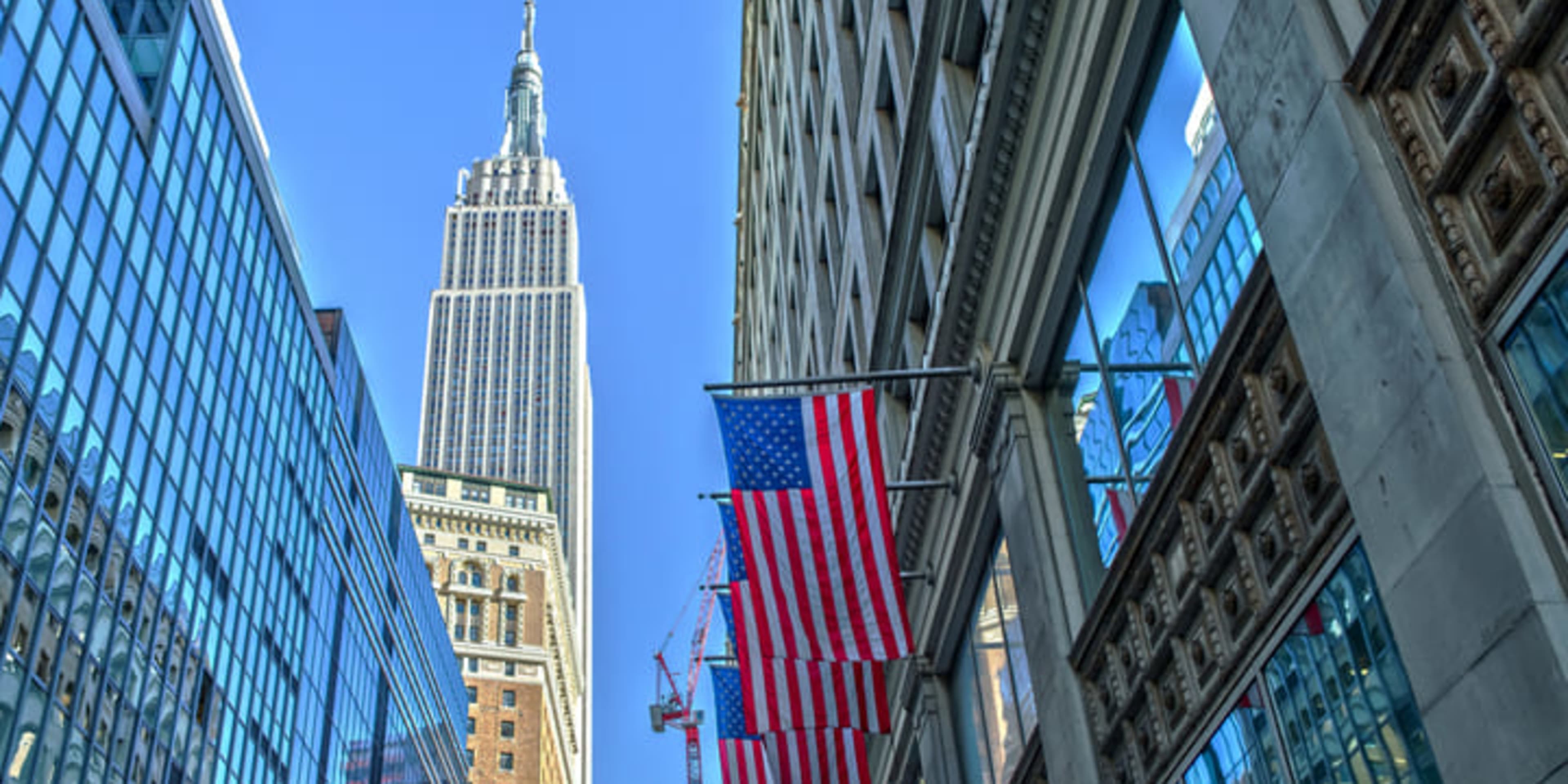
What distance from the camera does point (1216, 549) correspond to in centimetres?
1097

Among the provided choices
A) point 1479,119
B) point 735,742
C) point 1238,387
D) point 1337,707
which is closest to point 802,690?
point 735,742

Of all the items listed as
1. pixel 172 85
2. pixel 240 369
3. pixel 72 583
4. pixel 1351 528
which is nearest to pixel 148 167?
pixel 172 85

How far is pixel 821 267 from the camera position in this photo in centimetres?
3288

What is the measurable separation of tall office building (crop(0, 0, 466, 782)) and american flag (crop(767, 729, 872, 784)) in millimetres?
18034

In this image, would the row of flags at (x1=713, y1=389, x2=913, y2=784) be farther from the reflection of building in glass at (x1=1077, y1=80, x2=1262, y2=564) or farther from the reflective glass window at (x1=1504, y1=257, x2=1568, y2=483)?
the reflective glass window at (x1=1504, y1=257, x2=1568, y2=483)

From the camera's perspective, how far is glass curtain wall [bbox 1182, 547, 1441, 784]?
8.36 m

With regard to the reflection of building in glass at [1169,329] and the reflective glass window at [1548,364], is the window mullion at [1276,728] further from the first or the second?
the reflective glass window at [1548,364]

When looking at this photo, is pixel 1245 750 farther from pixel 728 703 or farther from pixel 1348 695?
pixel 728 703

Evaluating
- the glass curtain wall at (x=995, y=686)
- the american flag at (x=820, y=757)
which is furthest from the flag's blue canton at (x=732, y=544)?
the glass curtain wall at (x=995, y=686)

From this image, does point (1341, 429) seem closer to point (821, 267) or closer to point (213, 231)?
point (821, 267)

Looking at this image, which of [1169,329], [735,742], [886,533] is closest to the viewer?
[1169,329]

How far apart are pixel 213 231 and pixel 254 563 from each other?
36.4 feet

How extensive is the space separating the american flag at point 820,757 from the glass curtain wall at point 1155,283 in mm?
9528

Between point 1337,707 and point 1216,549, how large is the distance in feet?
6.41
